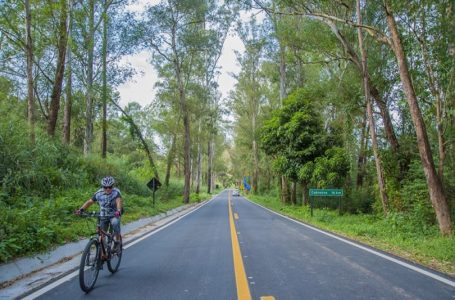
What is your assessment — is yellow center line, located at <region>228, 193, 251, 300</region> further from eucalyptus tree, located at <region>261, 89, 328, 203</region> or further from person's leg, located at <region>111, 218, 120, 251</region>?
eucalyptus tree, located at <region>261, 89, 328, 203</region>

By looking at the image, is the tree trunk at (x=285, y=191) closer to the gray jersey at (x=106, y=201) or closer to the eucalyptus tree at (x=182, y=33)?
the eucalyptus tree at (x=182, y=33)

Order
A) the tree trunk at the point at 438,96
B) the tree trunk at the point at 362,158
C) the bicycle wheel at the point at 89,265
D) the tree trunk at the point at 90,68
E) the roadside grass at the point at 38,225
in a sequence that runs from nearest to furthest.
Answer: the bicycle wheel at the point at 89,265
the roadside grass at the point at 38,225
the tree trunk at the point at 438,96
the tree trunk at the point at 90,68
the tree trunk at the point at 362,158

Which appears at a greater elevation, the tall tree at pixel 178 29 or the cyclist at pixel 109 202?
the tall tree at pixel 178 29

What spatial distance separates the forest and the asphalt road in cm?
166

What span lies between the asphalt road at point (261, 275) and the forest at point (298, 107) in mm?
1663

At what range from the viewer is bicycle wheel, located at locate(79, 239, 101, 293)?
5.07 m

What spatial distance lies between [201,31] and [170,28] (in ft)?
11.6

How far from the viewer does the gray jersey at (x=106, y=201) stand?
6.37 m

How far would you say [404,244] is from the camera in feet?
30.5

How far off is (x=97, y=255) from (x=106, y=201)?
3.59ft

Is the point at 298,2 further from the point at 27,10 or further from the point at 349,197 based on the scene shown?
the point at 349,197

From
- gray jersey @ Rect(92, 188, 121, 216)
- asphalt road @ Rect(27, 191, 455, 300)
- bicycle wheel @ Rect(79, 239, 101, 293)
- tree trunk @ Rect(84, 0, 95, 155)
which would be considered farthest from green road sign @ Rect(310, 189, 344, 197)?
bicycle wheel @ Rect(79, 239, 101, 293)

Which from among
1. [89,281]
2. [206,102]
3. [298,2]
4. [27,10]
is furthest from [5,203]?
[206,102]

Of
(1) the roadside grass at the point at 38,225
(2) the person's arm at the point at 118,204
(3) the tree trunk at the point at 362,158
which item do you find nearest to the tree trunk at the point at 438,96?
(3) the tree trunk at the point at 362,158
